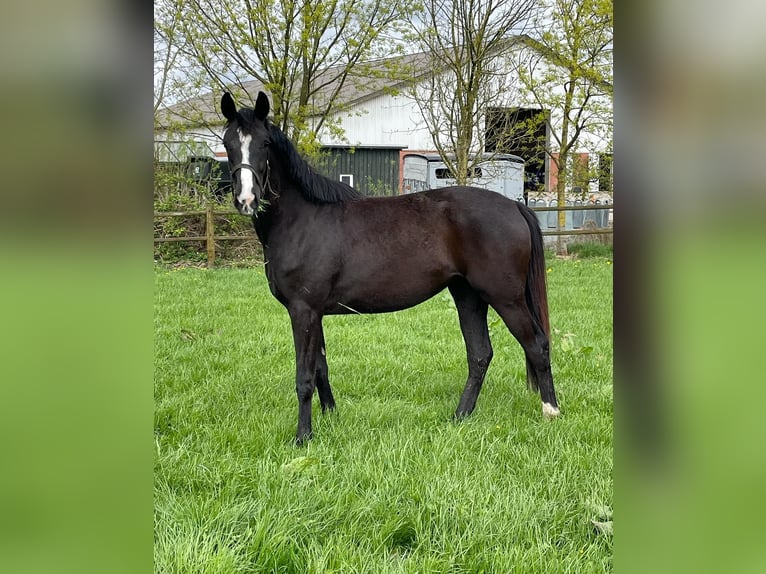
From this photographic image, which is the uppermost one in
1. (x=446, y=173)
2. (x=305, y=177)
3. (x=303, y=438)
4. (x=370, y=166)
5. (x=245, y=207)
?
→ (x=370, y=166)

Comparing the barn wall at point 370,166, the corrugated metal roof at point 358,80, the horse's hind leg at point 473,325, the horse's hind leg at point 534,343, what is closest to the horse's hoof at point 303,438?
the horse's hind leg at point 473,325

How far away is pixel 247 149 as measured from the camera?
294cm

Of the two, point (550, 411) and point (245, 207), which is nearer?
point (245, 207)

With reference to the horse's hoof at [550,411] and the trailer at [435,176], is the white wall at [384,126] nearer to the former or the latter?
the trailer at [435,176]

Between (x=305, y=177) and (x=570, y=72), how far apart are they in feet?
33.4

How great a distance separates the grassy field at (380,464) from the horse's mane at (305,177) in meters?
1.38

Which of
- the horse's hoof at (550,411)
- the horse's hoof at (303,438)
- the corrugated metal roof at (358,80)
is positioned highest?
the corrugated metal roof at (358,80)

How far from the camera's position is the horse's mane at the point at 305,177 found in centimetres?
319

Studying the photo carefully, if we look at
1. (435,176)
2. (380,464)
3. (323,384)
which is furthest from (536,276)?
(435,176)

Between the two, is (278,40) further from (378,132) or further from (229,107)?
(229,107)

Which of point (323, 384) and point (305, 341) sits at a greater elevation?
point (305, 341)
